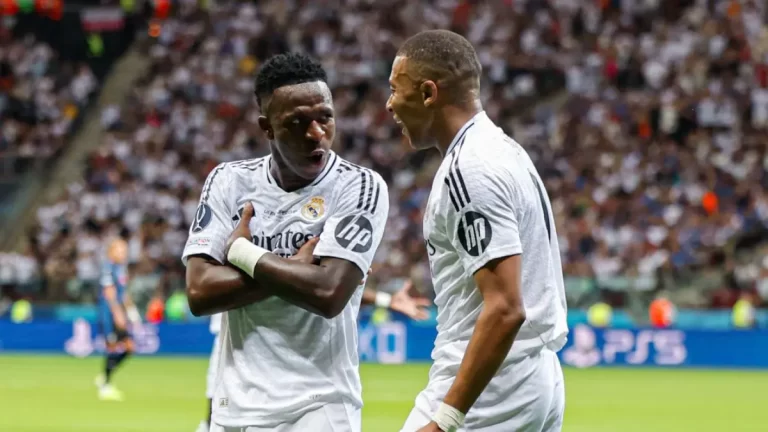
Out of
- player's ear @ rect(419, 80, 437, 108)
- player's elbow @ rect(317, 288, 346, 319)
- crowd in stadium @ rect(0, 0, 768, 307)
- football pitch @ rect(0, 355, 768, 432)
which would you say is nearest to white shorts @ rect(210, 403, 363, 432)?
player's elbow @ rect(317, 288, 346, 319)

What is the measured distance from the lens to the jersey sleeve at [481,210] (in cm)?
423

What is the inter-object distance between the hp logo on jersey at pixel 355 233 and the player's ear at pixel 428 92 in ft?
1.99

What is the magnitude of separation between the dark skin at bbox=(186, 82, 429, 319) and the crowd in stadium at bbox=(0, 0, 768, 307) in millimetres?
18881

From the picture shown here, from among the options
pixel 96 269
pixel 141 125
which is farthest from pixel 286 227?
pixel 141 125

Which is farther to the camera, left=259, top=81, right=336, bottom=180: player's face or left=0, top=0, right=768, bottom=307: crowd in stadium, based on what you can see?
left=0, top=0, right=768, bottom=307: crowd in stadium

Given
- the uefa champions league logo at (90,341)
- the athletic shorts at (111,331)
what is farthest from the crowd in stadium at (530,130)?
the athletic shorts at (111,331)

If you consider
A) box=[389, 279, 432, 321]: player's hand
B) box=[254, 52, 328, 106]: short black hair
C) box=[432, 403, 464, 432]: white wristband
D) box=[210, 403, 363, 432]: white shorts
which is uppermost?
box=[254, 52, 328, 106]: short black hair

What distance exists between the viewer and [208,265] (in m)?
4.97

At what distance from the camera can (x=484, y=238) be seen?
167 inches

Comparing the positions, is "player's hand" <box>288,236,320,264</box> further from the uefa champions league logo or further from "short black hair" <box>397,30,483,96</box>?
the uefa champions league logo

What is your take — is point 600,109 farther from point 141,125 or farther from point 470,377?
point 470,377

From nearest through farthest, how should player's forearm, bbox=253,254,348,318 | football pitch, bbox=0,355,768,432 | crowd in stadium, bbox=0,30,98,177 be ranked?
player's forearm, bbox=253,254,348,318 < football pitch, bbox=0,355,768,432 < crowd in stadium, bbox=0,30,98,177

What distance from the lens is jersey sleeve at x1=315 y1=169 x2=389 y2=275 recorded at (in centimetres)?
488

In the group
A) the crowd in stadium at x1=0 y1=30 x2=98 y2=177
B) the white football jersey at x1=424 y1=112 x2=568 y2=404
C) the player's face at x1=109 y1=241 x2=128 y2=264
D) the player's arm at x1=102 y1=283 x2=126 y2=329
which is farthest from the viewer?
the crowd in stadium at x1=0 y1=30 x2=98 y2=177
